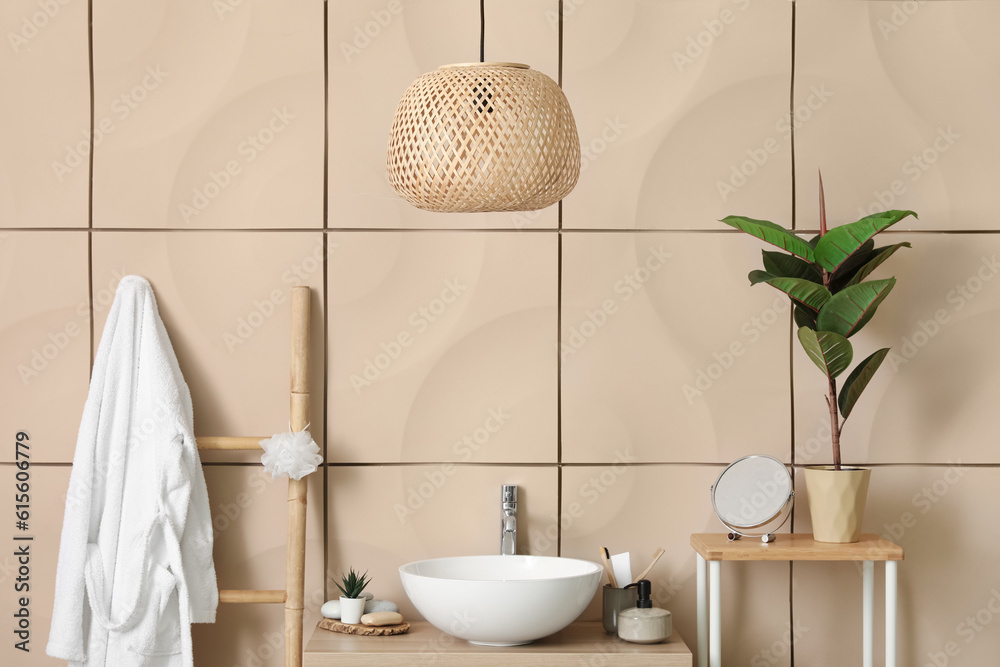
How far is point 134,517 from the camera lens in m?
1.81

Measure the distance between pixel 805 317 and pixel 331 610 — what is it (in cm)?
113

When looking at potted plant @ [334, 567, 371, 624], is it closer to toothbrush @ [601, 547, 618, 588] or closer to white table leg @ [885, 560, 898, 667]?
toothbrush @ [601, 547, 618, 588]

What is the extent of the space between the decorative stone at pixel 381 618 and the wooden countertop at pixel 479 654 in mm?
47

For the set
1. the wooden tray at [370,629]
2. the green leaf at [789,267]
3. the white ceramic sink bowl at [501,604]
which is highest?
the green leaf at [789,267]

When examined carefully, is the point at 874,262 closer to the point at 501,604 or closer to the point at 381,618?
the point at 501,604

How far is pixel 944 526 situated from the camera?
193 cm

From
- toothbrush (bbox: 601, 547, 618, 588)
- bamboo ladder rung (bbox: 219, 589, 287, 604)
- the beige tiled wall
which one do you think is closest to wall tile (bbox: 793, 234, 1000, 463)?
the beige tiled wall

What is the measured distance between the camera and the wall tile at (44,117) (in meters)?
1.93

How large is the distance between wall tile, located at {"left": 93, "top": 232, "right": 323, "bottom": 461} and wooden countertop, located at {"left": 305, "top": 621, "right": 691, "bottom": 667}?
0.48 metres

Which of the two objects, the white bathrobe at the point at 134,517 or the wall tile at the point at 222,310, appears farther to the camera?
the wall tile at the point at 222,310

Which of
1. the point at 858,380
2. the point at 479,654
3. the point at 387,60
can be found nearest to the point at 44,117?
the point at 387,60

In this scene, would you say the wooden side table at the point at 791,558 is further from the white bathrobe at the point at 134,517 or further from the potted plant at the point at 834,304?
the white bathrobe at the point at 134,517

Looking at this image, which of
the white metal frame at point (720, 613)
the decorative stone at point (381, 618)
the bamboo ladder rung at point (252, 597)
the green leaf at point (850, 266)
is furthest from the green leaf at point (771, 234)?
the bamboo ladder rung at point (252, 597)

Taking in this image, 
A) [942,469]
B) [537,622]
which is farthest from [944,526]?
[537,622]
